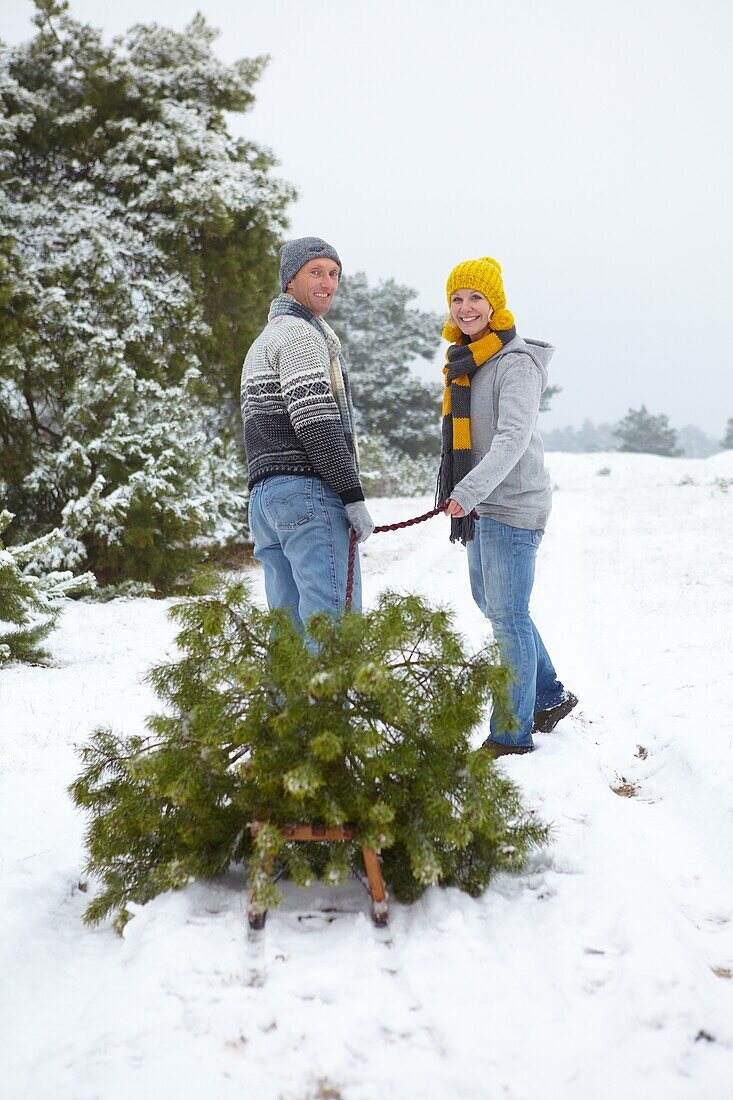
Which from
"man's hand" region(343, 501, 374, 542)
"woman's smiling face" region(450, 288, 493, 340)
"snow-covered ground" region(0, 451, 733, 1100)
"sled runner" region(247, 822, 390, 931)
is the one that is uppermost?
"woman's smiling face" region(450, 288, 493, 340)

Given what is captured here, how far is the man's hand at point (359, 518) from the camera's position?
283cm

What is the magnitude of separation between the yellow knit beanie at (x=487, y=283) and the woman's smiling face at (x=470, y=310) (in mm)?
21

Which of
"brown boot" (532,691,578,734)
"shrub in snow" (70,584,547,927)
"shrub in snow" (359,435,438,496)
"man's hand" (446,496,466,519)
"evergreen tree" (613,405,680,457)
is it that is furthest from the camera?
"evergreen tree" (613,405,680,457)

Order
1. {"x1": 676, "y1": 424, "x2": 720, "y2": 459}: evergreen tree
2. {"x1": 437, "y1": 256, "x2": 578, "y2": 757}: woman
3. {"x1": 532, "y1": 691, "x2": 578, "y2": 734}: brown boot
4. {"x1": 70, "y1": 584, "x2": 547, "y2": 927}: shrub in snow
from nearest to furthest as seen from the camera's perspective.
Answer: {"x1": 70, "y1": 584, "x2": 547, "y2": 927}: shrub in snow, {"x1": 437, "y1": 256, "x2": 578, "y2": 757}: woman, {"x1": 532, "y1": 691, "x2": 578, "y2": 734}: brown boot, {"x1": 676, "y1": 424, "x2": 720, "y2": 459}: evergreen tree

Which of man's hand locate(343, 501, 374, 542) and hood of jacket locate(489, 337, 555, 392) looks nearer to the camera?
man's hand locate(343, 501, 374, 542)

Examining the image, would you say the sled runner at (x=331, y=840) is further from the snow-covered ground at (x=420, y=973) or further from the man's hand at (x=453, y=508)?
the man's hand at (x=453, y=508)

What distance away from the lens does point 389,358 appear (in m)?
25.0

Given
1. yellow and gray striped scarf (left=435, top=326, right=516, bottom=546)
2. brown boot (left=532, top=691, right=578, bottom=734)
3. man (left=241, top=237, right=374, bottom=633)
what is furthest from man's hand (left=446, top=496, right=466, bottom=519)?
brown boot (left=532, top=691, right=578, bottom=734)

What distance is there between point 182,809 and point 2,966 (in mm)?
606

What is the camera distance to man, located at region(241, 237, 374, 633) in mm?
2736

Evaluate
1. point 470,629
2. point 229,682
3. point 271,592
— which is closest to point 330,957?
point 229,682

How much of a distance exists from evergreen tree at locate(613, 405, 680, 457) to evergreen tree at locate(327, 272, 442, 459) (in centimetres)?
2417

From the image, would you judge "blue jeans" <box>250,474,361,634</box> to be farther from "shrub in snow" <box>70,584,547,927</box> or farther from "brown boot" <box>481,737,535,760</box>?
"brown boot" <box>481,737,535,760</box>

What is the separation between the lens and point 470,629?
6.64 meters
